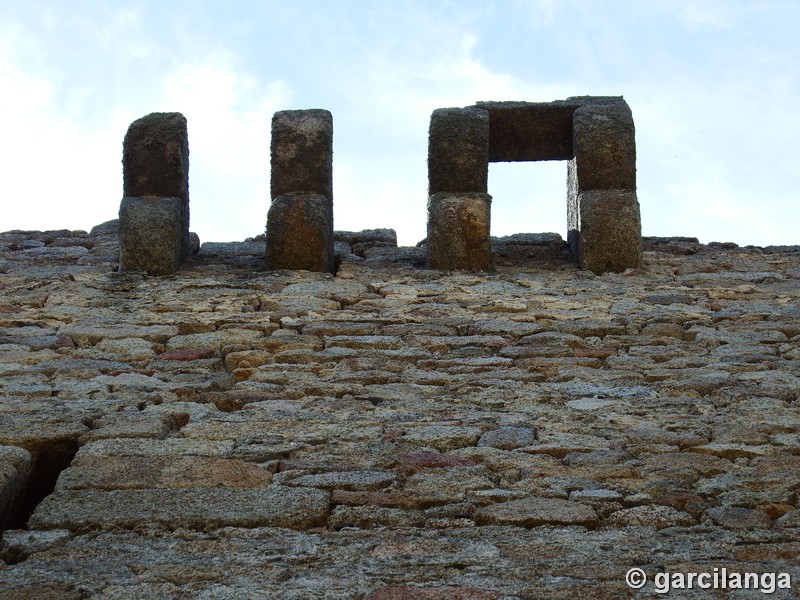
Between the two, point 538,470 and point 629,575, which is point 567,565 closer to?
point 629,575

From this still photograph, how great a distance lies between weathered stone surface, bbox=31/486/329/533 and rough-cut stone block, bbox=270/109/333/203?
2711mm

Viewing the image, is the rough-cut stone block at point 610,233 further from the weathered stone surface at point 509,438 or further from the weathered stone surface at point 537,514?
the weathered stone surface at point 537,514

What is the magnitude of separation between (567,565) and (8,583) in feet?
3.56

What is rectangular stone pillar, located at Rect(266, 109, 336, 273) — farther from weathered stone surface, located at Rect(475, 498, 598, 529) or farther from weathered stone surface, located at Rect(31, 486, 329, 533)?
weathered stone surface, located at Rect(475, 498, 598, 529)

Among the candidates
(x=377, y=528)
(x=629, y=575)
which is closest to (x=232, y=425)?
(x=377, y=528)

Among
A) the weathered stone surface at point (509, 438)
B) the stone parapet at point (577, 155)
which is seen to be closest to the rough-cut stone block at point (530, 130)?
the stone parapet at point (577, 155)

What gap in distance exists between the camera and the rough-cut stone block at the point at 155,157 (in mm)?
5398

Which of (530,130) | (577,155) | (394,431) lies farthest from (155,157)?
(394,431)

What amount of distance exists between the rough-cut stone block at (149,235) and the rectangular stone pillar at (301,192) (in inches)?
16.4

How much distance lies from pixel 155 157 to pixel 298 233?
74 cm

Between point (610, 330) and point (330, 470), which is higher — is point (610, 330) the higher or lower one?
the higher one

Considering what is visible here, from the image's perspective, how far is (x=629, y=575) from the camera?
2.34 meters

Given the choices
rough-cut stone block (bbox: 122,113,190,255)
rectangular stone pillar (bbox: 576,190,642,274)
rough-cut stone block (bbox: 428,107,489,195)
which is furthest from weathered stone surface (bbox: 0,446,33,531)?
rectangular stone pillar (bbox: 576,190,642,274)

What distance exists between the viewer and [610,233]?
532cm
